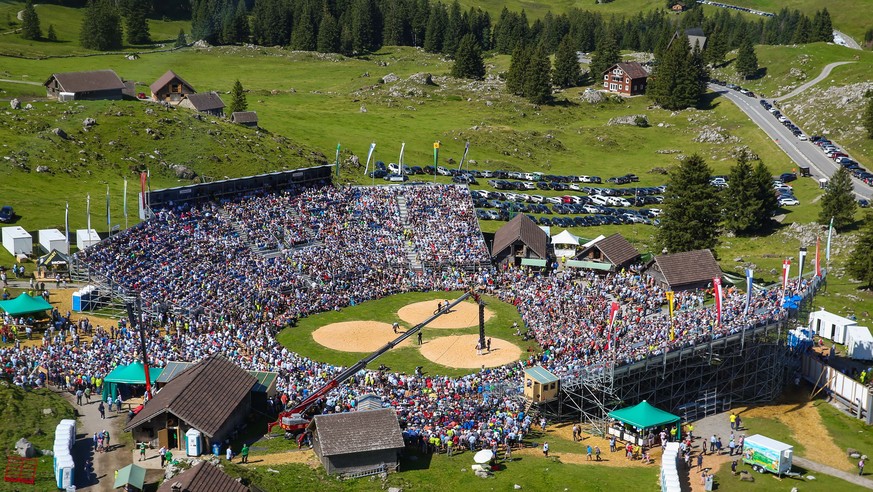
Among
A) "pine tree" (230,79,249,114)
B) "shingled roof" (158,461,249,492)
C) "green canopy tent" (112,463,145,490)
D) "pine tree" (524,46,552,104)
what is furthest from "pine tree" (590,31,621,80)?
"shingled roof" (158,461,249,492)

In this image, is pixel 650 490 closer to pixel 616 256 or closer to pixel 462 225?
pixel 616 256

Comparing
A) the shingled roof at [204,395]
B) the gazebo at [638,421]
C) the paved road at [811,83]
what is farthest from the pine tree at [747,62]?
the shingled roof at [204,395]

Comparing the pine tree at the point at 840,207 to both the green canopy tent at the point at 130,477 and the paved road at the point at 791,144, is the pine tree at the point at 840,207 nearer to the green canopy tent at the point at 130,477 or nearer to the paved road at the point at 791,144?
the paved road at the point at 791,144

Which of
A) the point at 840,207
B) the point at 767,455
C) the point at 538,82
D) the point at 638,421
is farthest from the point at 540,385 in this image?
the point at 538,82

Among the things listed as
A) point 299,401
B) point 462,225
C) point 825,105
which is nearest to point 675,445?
point 299,401

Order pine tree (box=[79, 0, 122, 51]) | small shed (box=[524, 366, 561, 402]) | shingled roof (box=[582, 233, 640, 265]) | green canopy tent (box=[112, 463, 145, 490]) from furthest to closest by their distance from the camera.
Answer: pine tree (box=[79, 0, 122, 51]) < shingled roof (box=[582, 233, 640, 265]) < small shed (box=[524, 366, 561, 402]) < green canopy tent (box=[112, 463, 145, 490])

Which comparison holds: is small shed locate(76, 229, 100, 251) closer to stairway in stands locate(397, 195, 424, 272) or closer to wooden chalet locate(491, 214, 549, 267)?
stairway in stands locate(397, 195, 424, 272)
